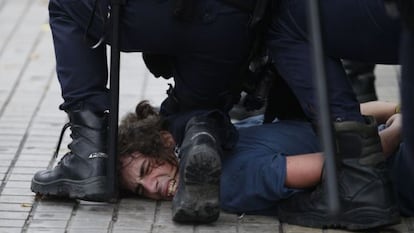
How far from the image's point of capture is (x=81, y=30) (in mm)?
4500

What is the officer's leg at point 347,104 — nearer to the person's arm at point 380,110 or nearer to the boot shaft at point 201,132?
the boot shaft at point 201,132

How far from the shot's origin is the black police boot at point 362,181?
13.7 ft

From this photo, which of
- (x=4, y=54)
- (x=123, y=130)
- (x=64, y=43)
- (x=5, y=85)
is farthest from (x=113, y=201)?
(x=4, y=54)

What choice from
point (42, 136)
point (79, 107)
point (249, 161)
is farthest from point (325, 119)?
point (42, 136)

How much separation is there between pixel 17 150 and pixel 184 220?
1.29 metres

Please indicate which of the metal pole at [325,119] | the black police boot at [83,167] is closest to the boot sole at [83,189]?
the black police boot at [83,167]

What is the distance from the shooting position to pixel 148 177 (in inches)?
179

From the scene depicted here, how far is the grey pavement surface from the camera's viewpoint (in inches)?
171

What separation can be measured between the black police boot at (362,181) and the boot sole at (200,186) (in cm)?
43

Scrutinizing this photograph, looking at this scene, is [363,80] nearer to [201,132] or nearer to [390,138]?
[390,138]

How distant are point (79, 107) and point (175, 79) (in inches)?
16.1

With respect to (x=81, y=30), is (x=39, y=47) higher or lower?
lower

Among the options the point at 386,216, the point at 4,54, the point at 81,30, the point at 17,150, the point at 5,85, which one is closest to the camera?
the point at 386,216

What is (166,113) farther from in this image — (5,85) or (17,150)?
(5,85)
